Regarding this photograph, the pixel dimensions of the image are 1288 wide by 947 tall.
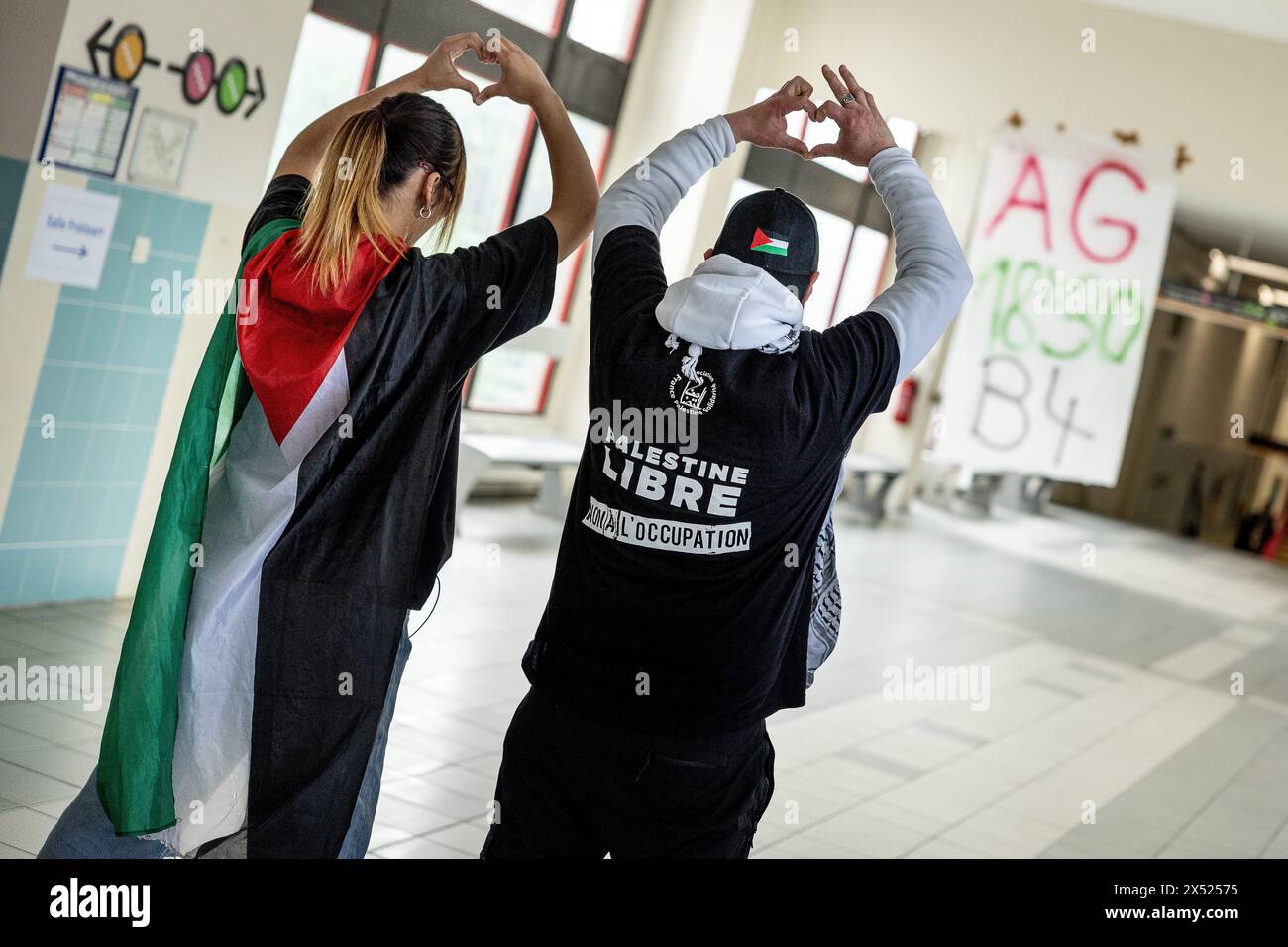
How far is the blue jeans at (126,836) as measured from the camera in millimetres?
2201

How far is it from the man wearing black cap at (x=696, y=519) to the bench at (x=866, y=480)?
384 inches

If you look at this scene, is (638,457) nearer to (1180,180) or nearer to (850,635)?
(850,635)

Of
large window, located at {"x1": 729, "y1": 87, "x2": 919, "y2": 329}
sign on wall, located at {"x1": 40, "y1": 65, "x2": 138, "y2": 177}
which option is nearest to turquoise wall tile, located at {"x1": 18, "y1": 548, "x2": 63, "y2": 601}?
sign on wall, located at {"x1": 40, "y1": 65, "x2": 138, "y2": 177}

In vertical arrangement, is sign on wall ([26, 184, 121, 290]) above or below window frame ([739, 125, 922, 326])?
below

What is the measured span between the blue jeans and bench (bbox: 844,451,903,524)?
A: 9.64 meters

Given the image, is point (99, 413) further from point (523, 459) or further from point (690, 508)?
point (690, 508)

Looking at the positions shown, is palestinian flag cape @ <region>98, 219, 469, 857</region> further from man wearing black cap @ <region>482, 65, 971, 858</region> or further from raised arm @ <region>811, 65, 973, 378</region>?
raised arm @ <region>811, 65, 973, 378</region>

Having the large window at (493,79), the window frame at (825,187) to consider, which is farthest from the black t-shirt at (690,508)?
the window frame at (825,187)

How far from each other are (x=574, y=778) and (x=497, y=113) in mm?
7013

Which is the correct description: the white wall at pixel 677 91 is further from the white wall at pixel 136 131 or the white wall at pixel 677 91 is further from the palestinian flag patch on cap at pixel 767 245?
the palestinian flag patch on cap at pixel 767 245

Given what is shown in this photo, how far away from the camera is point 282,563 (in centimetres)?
208

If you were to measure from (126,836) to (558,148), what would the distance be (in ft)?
4.27

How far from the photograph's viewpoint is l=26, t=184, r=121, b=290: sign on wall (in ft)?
14.2

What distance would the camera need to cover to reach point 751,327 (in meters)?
1.78
